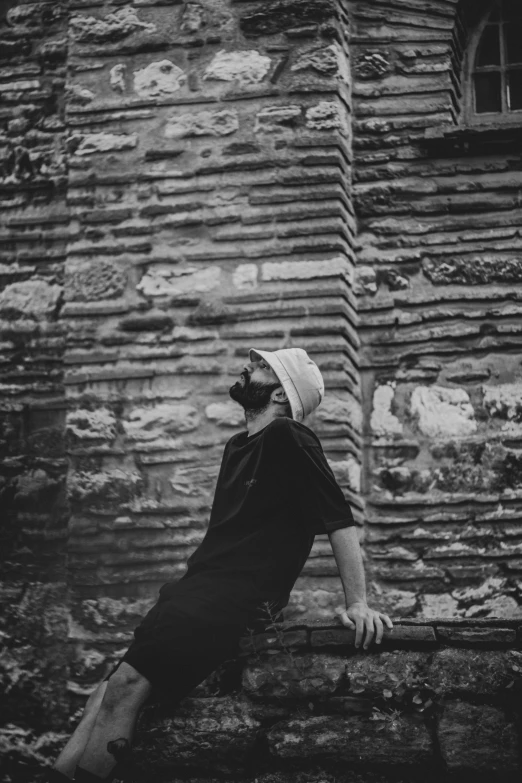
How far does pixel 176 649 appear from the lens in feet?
→ 10.2

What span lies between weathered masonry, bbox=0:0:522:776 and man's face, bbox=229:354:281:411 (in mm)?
1104

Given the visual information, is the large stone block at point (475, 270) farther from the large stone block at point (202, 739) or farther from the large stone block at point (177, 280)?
the large stone block at point (202, 739)

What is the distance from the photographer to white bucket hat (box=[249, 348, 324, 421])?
11.8 ft

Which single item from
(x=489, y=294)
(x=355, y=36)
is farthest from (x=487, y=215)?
(x=355, y=36)

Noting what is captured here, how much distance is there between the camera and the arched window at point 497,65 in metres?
5.50

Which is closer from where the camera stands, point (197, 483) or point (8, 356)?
point (197, 483)

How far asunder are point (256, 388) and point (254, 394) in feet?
0.08

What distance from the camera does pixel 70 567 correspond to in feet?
15.7

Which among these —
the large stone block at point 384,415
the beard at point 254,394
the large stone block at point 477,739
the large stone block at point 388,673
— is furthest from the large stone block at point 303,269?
the large stone block at point 477,739

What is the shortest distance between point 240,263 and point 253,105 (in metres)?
0.84

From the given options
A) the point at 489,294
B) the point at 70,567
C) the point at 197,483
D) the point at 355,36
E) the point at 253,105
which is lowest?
the point at 70,567

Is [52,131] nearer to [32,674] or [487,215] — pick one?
[487,215]

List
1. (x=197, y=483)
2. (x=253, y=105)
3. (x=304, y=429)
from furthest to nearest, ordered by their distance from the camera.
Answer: (x=253, y=105), (x=197, y=483), (x=304, y=429)

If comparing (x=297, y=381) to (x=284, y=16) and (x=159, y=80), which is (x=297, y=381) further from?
(x=284, y=16)
